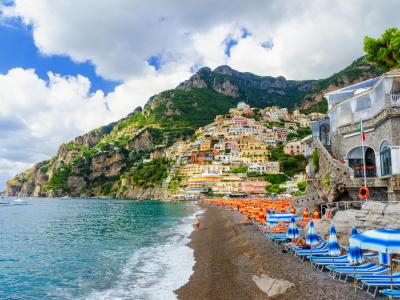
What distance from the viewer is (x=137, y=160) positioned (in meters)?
183

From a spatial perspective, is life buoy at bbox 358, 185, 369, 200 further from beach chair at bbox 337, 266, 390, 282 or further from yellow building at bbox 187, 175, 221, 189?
yellow building at bbox 187, 175, 221, 189

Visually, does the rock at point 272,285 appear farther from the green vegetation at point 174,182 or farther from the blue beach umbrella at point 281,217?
the green vegetation at point 174,182

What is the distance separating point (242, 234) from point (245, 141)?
115292mm

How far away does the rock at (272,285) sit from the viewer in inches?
425

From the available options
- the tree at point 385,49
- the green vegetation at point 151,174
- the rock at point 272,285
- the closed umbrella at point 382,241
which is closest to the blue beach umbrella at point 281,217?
the rock at point 272,285

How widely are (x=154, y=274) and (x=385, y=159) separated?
17.5 metres

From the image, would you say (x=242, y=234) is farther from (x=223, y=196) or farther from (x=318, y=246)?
(x=223, y=196)

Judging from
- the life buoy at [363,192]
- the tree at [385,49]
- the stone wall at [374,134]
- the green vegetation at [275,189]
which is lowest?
the life buoy at [363,192]

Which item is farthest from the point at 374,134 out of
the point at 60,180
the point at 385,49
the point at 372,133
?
the point at 60,180

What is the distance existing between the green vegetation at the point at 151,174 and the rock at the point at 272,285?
119056 mm

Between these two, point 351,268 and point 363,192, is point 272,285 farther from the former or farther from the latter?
point 363,192

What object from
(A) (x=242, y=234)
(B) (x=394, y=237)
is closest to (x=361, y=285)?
(B) (x=394, y=237)

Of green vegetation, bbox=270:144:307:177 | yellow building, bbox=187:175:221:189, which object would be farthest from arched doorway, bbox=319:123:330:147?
green vegetation, bbox=270:144:307:177

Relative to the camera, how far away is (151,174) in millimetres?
141750
